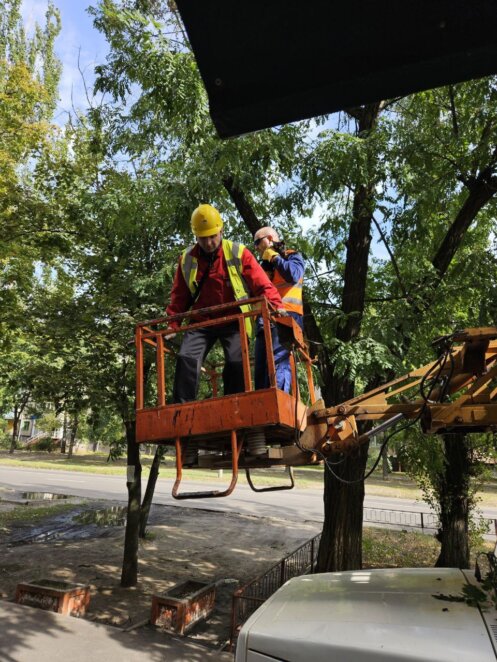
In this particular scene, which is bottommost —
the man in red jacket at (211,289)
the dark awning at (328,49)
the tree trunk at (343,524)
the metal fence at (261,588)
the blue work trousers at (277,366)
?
the metal fence at (261,588)

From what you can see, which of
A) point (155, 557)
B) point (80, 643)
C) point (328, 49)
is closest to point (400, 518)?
point (155, 557)

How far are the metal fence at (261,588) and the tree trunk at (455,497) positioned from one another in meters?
3.08

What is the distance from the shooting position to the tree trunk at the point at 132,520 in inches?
395

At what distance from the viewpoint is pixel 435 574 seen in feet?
12.7

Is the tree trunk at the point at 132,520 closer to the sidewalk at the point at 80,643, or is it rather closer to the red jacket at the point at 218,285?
the sidewalk at the point at 80,643

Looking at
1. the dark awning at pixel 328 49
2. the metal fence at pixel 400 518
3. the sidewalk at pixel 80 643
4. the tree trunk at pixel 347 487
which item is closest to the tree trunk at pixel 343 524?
the tree trunk at pixel 347 487

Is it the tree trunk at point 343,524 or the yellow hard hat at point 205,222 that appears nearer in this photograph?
the yellow hard hat at point 205,222

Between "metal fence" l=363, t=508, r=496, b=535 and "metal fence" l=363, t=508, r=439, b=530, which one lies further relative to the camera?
"metal fence" l=363, t=508, r=439, b=530

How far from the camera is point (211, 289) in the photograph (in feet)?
13.3

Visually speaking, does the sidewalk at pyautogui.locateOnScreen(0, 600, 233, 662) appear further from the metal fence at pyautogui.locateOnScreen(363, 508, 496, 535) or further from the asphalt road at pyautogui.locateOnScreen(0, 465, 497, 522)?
the metal fence at pyautogui.locateOnScreen(363, 508, 496, 535)

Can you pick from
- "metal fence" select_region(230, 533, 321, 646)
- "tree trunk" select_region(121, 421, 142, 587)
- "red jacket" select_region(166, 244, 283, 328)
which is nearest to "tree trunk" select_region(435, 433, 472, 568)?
"metal fence" select_region(230, 533, 321, 646)

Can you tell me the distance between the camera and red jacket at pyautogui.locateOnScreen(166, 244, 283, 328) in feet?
12.5

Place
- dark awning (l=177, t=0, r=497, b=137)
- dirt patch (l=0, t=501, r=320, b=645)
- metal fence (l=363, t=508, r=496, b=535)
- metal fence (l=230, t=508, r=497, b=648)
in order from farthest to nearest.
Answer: metal fence (l=363, t=508, r=496, b=535)
dirt patch (l=0, t=501, r=320, b=645)
metal fence (l=230, t=508, r=497, b=648)
dark awning (l=177, t=0, r=497, b=137)

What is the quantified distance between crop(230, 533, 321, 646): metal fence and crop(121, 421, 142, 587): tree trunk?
8.59ft
